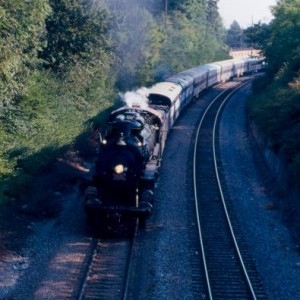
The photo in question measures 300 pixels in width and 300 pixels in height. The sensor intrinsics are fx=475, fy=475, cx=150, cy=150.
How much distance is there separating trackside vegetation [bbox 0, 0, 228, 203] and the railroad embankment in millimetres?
8684

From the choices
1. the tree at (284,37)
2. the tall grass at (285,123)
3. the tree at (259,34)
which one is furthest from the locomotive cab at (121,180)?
the tree at (259,34)

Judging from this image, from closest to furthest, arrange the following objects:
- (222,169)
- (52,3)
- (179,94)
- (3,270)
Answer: (3,270), (222,169), (52,3), (179,94)

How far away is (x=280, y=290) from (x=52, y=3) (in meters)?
18.6

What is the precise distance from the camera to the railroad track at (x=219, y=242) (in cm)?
1184

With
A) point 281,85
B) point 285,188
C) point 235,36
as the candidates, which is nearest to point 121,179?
point 285,188

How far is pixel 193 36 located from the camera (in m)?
68.4

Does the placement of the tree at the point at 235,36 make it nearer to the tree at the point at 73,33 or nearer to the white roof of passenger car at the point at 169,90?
the white roof of passenger car at the point at 169,90

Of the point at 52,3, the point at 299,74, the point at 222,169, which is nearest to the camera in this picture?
the point at 222,169

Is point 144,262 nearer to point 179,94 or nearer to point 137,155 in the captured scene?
point 137,155

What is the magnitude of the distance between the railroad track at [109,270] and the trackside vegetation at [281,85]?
283 inches

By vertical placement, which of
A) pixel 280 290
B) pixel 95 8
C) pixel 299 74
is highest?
pixel 95 8

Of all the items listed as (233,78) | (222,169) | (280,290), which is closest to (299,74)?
(222,169)

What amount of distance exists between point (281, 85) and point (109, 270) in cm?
2001

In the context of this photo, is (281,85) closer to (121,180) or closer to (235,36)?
(121,180)
